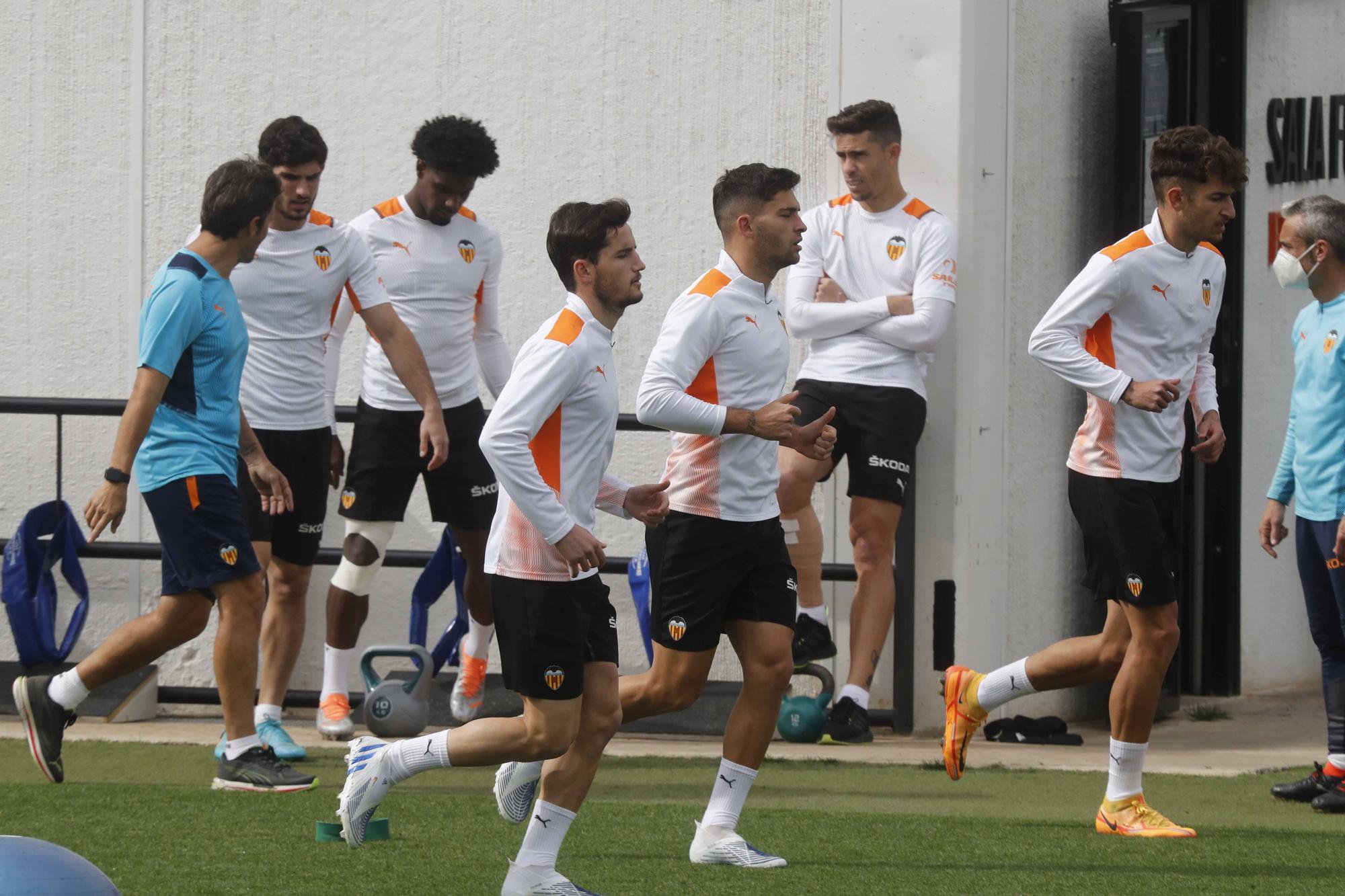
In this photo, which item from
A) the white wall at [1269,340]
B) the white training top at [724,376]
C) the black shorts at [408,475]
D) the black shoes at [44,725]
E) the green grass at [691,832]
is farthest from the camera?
the white wall at [1269,340]

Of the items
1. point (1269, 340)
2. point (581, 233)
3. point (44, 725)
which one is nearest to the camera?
point (581, 233)

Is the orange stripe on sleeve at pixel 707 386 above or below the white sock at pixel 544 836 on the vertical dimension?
above

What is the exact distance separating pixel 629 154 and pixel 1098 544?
3.54 meters

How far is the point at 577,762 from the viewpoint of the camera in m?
4.94

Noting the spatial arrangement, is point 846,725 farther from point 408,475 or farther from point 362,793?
point 362,793

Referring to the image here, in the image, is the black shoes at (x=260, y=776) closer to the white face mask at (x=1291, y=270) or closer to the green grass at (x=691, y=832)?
the green grass at (x=691, y=832)

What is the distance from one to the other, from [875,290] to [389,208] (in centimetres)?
212

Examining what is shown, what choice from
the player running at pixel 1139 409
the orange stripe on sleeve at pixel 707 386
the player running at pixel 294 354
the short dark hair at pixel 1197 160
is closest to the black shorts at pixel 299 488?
the player running at pixel 294 354

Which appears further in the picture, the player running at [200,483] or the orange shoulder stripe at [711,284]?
the player running at [200,483]

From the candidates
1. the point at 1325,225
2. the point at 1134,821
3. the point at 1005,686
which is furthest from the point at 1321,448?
the point at 1134,821

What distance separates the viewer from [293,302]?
727 cm

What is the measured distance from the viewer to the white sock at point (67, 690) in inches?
248

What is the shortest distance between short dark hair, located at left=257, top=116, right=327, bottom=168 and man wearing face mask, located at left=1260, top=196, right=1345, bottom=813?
3.67 m

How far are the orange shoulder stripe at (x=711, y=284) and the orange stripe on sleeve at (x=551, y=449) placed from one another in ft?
2.74
